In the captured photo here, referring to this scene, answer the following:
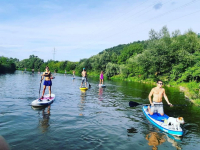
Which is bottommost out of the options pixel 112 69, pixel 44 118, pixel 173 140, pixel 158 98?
pixel 173 140

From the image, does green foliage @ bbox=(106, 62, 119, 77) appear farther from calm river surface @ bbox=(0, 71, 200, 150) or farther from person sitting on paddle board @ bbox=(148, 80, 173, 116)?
person sitting on paddle board @ bbox=(148, 80, 173, 116)

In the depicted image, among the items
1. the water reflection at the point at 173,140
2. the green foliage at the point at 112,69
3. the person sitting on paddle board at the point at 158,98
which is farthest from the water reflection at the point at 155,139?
the green foliage at the point at 112,69

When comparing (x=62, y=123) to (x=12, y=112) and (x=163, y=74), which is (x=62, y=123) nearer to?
(x=12, y=112)

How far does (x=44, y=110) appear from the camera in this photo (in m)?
11.5

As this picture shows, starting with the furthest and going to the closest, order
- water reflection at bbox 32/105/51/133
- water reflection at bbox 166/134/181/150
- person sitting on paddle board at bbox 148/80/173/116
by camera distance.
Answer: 1. person sitting on paddle board at bbox 148/80/173/116
2. water reflection at bbox 32/105/51/133
3. water reflection at bbox 166/134/181/150

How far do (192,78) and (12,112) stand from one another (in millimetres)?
29291

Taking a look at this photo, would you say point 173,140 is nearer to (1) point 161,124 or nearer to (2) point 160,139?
(2) point 160,139

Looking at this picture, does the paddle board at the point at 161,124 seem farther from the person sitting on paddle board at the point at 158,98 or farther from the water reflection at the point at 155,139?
the water reflection at the point at 155,139

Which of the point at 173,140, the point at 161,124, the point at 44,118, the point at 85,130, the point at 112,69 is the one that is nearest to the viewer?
the point at 173,140

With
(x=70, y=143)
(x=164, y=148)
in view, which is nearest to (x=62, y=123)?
(x=70, y=143)

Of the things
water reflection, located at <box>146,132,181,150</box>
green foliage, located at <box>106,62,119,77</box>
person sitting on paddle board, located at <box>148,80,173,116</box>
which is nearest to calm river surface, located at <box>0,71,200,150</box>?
water reflection, located at <box>146,132,181,150</box>

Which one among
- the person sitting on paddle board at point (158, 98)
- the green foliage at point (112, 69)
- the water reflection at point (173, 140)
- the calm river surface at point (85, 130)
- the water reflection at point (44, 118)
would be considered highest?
the green foliage at point (112, 69)

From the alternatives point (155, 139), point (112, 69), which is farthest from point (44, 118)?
point (112, 69)

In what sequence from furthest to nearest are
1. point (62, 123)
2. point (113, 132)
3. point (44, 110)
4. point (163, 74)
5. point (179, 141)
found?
1. point (163, 74)
2. point (44, 110)
3. point (62, 123)
4. point (113, 132)
5. point (179, 141)
